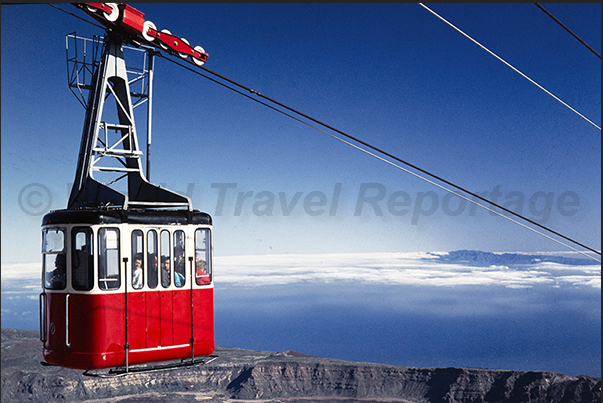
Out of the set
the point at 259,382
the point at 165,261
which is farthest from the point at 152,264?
the point at 259,382

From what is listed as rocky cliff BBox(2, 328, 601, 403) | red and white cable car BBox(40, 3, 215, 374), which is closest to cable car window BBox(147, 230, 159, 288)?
red and white cable car BBox(40, 3, 215, 374)

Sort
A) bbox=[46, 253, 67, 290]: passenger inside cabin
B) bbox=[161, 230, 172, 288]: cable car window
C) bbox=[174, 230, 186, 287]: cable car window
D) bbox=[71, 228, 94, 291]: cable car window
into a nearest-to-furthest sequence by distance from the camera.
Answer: bbox=[71, 228, 94, 291]: cable car window, bbox=[46, 253, 67, 290]: passenger inside cabin, bbox=[161, 230, 172, 288]: cable car window, bbox=[174, 230, 186, 287]: cable car window

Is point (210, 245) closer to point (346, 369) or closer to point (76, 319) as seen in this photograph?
point (76, 319)

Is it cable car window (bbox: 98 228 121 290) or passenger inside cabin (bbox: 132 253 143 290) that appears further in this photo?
passenger inside cabin (bbox: 132 253 143 290)

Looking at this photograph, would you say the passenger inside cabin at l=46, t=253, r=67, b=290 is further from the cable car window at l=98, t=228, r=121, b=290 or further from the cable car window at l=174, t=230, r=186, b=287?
the cable car window at l=174, t=230, r=186, b=287

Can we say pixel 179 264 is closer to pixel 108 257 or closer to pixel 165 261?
pixel 165 261

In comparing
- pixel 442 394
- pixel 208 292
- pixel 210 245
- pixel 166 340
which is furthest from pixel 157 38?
pixel 442 394

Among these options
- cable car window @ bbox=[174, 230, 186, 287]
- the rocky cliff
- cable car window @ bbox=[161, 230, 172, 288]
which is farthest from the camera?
the rocky cliff

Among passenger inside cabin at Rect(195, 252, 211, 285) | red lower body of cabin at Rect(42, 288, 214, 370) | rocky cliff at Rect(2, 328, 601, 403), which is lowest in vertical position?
rocky cliff at Rect(2, 328, 601, 403)
